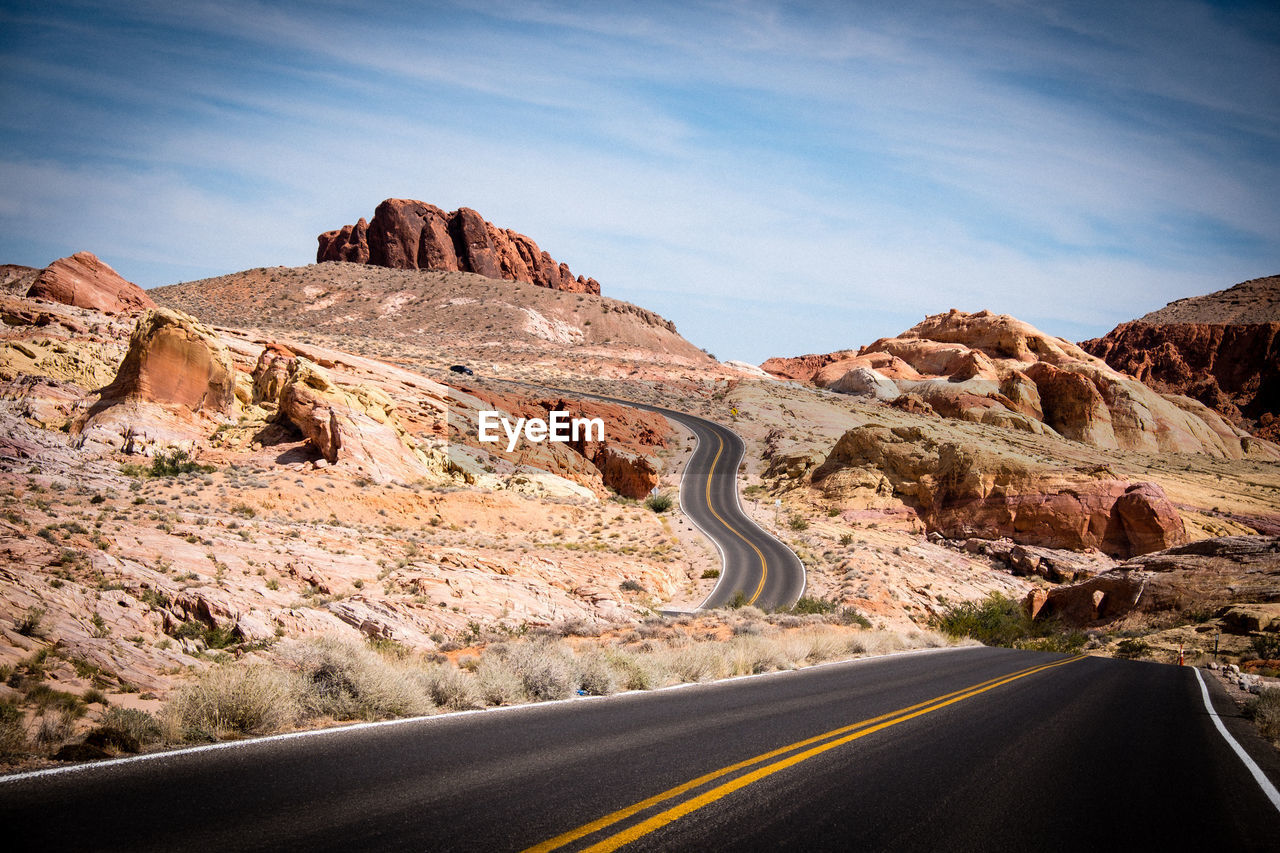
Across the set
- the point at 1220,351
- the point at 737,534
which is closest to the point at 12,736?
the point at 737,534

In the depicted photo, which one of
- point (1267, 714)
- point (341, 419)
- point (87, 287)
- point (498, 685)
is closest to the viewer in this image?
point (498, 685)

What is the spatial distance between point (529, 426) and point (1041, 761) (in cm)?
4353

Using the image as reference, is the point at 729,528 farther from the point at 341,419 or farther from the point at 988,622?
the point at 341,419

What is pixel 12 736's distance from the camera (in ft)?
16.7

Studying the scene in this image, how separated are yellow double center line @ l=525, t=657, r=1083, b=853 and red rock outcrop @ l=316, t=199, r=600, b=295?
443 feet

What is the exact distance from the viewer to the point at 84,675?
7.52 meters

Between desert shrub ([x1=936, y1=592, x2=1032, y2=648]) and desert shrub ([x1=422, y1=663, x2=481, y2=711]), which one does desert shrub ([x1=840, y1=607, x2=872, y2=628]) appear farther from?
desert shrub ([x1=422, y1=663, x2=481, y2=711])

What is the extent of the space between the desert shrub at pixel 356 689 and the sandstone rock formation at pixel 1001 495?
44535 millimetres

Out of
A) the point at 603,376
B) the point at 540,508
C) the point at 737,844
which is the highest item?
the point at 603,376

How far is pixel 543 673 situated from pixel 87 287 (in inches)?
1722

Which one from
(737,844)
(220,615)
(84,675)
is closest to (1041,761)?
(737,844)

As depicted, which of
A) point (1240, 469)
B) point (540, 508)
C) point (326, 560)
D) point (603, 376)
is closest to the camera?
point (326, 560)

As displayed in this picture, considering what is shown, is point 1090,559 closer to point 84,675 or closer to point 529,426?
point 529,426

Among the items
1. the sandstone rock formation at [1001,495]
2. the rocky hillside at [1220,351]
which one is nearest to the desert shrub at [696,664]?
the sandstone rock formation at [1001,495]
